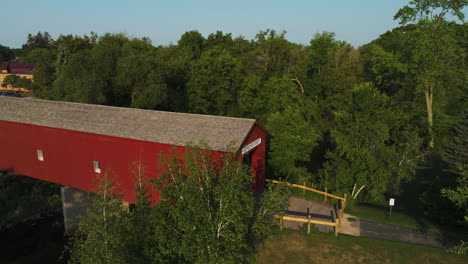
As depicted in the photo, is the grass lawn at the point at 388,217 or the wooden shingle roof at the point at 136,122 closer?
Result: the wooden shingle roof at the point at 136,122

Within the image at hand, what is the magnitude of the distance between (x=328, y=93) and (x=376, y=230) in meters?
25.8

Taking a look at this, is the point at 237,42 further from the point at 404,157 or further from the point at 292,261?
the point at 292,261

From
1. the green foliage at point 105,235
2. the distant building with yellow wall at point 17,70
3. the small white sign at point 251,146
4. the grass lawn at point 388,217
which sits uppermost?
the distant building with yellow wall at point 17,70

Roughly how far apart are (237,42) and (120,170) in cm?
5345

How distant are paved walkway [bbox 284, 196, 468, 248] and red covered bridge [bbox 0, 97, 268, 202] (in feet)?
Answer: 11.7

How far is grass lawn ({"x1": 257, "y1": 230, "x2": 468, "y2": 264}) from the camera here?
46.4 ft

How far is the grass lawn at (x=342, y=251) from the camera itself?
14.1m

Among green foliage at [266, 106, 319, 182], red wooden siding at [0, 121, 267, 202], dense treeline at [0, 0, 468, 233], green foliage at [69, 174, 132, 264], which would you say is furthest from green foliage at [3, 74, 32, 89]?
green foliage at [69, 174, 132, 264]

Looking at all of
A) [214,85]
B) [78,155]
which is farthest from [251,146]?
[214,85]

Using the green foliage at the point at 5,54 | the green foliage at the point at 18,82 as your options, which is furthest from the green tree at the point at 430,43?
the green foliage at the point at 5,54

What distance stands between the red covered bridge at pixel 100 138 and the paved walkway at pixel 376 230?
3.57 metres

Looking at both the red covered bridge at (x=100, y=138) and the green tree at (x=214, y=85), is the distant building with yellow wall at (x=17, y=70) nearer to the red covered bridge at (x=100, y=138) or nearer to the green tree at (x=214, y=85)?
the green tree at (x=214, y=85)

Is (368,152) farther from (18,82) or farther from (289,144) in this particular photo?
(18,82)

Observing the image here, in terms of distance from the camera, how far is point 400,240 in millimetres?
15695
